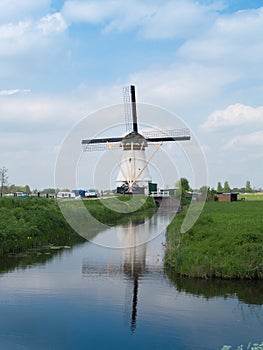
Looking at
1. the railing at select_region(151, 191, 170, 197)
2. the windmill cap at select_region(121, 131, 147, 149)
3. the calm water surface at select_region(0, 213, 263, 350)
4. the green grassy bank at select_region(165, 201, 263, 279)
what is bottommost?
the calm water surface at select_region(0, 213, 263, 350)

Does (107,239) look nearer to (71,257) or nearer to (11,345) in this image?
(71,257)

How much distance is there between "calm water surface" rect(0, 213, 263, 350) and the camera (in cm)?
949

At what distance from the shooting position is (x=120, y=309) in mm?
11602

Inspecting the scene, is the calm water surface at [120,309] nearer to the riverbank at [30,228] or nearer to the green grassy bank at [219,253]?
the green grassy bank at [219,253]

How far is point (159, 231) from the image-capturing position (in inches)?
1131

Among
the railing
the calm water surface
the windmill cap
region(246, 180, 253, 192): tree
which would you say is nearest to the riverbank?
the calm water surface

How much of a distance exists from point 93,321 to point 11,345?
7.19 ft

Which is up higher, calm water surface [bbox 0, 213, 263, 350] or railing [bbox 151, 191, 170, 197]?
railing [bbox 151, 191, 170, 197]

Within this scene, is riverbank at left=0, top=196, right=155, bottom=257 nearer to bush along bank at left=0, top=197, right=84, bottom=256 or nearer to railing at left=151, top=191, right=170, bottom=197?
bush along bank at left=0, top=197, right=84, bottom=256

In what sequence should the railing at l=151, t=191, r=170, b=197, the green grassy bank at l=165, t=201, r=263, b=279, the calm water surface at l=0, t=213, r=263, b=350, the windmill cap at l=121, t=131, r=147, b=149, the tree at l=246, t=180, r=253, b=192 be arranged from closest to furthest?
the calm water surface at l=0, t=213, r=263, b=350 < the green grassy bank at l=165, t=201, r=263, b=279 < the windmill cap at l=121, t=131, r=147, b=149 < the railing at l=151, t=191, r=170, b=197 < the tree at l=246, t=180, r=253, b=192

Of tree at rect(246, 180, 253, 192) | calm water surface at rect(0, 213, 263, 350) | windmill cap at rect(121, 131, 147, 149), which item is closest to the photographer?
calm water surface at rect(0, 213, 263, 350)

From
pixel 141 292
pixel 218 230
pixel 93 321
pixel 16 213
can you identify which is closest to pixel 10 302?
pixel 93 321

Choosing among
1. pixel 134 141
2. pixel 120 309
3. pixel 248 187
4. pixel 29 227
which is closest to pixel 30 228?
pixel 29 227

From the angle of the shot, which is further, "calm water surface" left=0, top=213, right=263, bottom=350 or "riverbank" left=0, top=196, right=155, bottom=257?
"riverbank" left=0, top=196, right=155, bottom=257
